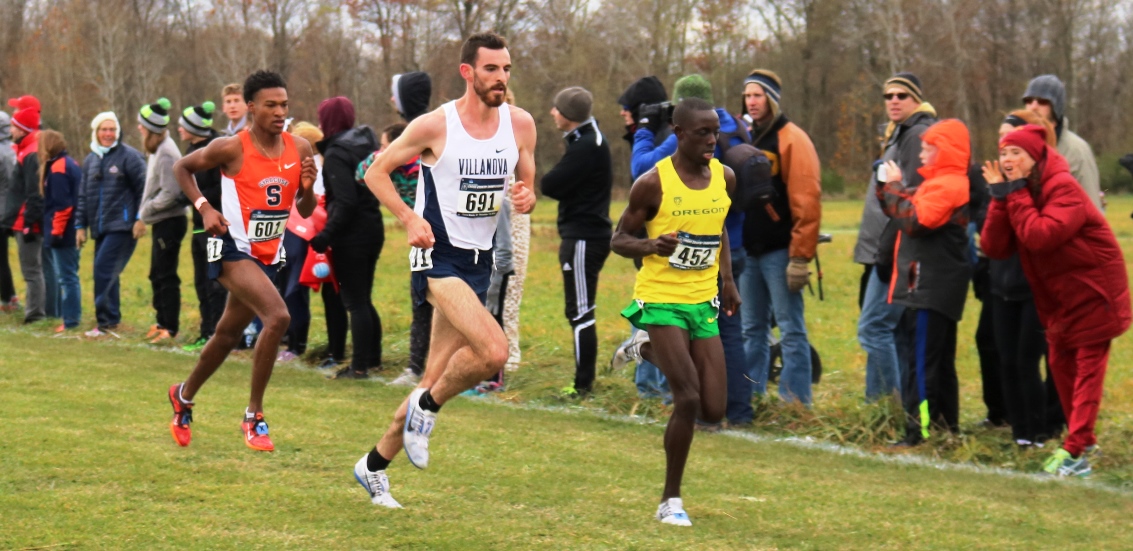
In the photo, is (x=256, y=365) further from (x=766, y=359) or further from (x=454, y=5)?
(x=454, y=5)

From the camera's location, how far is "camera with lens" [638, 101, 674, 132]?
938cm

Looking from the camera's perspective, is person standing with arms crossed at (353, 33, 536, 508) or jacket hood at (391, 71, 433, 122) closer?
person standing with arms crossed at (353, 33, 536, 508)

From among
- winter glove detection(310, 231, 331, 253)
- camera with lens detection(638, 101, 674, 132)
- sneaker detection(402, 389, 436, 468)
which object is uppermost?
camera with lens detection(638, 101, 674, 132)

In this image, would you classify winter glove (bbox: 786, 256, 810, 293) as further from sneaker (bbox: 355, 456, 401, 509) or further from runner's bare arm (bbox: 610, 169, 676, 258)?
sneaker (bbox: 355, 456, 401, 509)

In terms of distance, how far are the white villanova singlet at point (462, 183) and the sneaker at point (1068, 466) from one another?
3.78m

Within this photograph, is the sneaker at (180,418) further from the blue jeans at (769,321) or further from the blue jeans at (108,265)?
the blue jeans at (108,265)

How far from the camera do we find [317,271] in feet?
36.6

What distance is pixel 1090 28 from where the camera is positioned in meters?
51.3

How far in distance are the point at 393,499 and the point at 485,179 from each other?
65.7 inches

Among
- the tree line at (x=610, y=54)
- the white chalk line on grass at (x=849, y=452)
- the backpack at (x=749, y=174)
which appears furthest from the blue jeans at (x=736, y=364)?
the tree line at (x=610, y=54)

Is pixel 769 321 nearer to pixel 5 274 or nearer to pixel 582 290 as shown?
pixel 582 290

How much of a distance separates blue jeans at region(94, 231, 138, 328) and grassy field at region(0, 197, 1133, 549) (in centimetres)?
208

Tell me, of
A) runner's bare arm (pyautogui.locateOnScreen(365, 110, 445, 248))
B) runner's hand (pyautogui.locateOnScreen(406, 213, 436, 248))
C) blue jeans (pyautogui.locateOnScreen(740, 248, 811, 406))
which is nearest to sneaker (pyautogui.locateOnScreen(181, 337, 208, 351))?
blue jeans (pyautogui.locateOnScreen(740, 248, 811, 406))

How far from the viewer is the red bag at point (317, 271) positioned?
1116 cm
